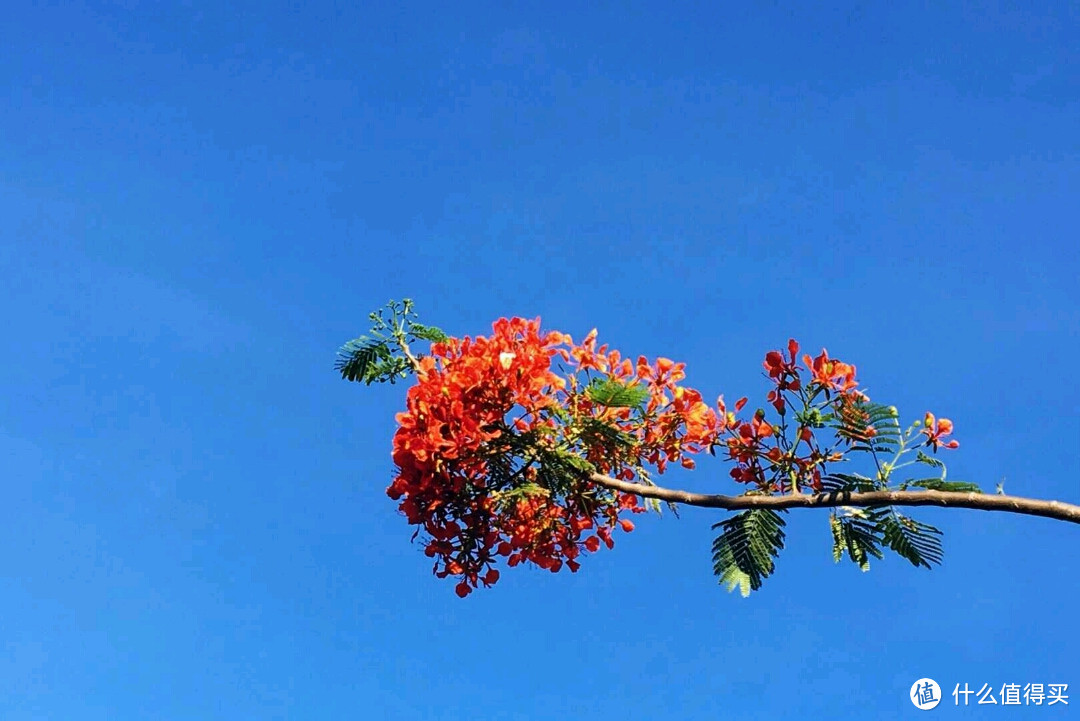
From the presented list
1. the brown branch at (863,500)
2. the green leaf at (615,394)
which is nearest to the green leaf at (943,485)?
the brown branch at (863,500)

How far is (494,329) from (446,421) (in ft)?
1.33

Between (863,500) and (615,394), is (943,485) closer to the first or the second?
(863,500)

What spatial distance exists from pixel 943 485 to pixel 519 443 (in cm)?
143

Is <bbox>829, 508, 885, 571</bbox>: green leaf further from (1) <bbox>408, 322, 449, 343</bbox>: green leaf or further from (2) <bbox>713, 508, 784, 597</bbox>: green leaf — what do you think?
(1) <bbox>408, 322, 449, 343</bbox>: green leaf

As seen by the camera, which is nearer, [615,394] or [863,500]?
[863,500]

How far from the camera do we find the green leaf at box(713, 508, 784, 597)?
147 inches

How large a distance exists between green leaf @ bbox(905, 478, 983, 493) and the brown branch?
0.09 meters

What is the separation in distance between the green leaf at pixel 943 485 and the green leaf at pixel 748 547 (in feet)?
1.67

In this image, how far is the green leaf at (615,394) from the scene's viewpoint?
152 inches

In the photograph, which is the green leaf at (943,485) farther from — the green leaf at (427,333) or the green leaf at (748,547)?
the green leaf at (427,333)

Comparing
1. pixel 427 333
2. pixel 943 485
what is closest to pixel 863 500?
pixel 943 485

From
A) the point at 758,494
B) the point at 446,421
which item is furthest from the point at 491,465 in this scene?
the point at 758,494

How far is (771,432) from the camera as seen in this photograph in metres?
3.86

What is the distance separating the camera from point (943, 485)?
3389mm
